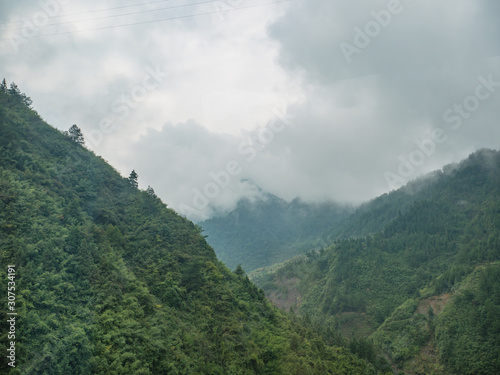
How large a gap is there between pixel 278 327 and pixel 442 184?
609 ft

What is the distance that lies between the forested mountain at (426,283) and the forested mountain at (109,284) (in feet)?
120

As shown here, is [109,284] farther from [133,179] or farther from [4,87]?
[4,87]

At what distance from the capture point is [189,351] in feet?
101

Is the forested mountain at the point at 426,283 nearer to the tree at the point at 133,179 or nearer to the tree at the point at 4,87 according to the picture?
the tree at the point at 133,179

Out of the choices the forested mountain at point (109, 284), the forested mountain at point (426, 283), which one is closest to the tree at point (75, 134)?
the forested mountain at point (109, 284)

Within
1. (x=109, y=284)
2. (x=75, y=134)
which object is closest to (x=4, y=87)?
(x=75, y=134)

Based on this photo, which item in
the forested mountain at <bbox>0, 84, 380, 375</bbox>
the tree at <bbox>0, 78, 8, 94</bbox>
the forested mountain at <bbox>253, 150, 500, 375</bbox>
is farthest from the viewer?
the forested mountain at <bbox>253, 150, 500, 375</bbox>

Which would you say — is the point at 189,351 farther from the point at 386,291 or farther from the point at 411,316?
the point at 386,291

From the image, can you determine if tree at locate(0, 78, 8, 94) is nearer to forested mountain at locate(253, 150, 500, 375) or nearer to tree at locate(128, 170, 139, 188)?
tree at locate(128, 170, 139, 188)

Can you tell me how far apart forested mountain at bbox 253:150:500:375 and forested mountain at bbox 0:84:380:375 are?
120 feet

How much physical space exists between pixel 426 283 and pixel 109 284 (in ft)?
396

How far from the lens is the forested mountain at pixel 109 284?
948 inches

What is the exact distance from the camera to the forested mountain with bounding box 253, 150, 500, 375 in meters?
79.6

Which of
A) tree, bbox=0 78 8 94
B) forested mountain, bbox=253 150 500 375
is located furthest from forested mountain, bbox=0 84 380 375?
forested mountain, bbox=253 150 500 375
